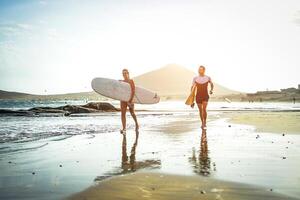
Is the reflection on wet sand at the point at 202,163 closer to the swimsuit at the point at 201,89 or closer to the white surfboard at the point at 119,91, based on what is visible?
the swimsuit at the point at 201,89

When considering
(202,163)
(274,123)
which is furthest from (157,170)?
(274,123)

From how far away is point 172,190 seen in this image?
15.0 feet

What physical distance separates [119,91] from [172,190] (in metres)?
11.5

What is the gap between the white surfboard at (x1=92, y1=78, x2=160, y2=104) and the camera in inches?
615

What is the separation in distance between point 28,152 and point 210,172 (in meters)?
4.58

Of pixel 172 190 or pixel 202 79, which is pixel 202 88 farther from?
pixel 172 190

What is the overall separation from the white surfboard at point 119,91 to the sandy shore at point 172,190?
10044mm

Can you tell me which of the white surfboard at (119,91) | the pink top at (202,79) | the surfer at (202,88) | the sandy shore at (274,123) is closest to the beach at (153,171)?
the sandy shore at (274,123)

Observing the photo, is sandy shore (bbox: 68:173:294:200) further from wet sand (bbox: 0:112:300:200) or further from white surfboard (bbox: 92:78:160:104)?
white surfboard (bbox: 92:78:160:104)

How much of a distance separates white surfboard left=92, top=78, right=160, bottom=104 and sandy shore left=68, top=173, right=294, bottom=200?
1004 cm

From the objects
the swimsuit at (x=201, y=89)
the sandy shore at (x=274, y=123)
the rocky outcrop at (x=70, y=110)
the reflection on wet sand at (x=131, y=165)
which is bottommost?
the reflection on wet sand at (x=131, y=165)

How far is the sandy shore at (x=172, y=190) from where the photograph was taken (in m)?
4.25

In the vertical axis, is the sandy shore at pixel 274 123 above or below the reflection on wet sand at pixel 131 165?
above

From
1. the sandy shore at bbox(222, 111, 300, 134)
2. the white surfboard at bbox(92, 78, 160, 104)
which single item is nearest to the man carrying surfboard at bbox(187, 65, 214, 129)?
the sandy shore at bbox(222, 111, 300, 134)
